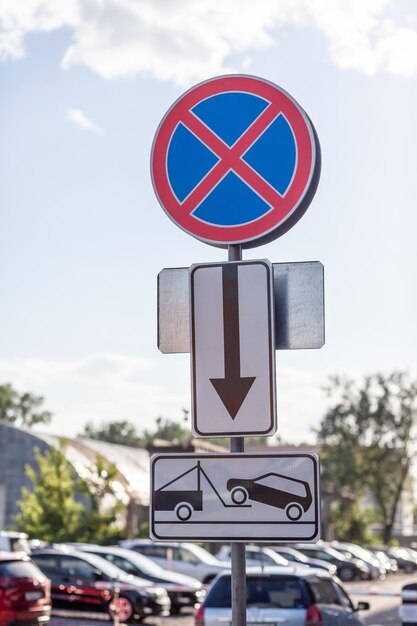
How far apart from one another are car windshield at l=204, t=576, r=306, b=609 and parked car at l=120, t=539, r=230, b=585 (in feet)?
66.1

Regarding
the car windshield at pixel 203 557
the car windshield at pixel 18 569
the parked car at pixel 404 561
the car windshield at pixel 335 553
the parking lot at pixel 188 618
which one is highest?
the car windshield at pixel 18 569

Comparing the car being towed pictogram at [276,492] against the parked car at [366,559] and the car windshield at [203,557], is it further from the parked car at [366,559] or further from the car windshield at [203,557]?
the parked car at [366,559]

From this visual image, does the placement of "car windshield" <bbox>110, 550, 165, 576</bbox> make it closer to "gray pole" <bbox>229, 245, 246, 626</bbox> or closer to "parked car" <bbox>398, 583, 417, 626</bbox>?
"parked car" <bbox>398, 583, 417, 626</bbox>

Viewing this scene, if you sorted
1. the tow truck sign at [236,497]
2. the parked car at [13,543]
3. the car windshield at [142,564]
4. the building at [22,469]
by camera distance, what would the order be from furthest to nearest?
the building at [22,469] < the car windshield at [142,564] < the parked car at [13,543] < the tow truck sign at [236,497]

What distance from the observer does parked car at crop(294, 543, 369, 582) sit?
50.6 m

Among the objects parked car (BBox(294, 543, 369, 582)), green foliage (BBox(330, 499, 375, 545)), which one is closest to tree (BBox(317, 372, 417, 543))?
green foliage (BBox(330, 499, 375, 545))

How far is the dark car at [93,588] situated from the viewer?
26.2 meters

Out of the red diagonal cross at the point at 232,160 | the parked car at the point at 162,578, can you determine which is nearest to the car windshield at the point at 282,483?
the red diagonal cross at the point at 232,160

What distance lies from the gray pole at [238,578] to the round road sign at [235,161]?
0.79m

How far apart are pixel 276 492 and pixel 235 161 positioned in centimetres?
129

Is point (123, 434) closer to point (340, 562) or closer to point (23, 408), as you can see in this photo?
point (23, 408)

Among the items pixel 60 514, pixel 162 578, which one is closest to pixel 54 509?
pixel 60 514

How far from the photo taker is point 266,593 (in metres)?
13.9

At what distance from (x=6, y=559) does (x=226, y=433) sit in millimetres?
18147
